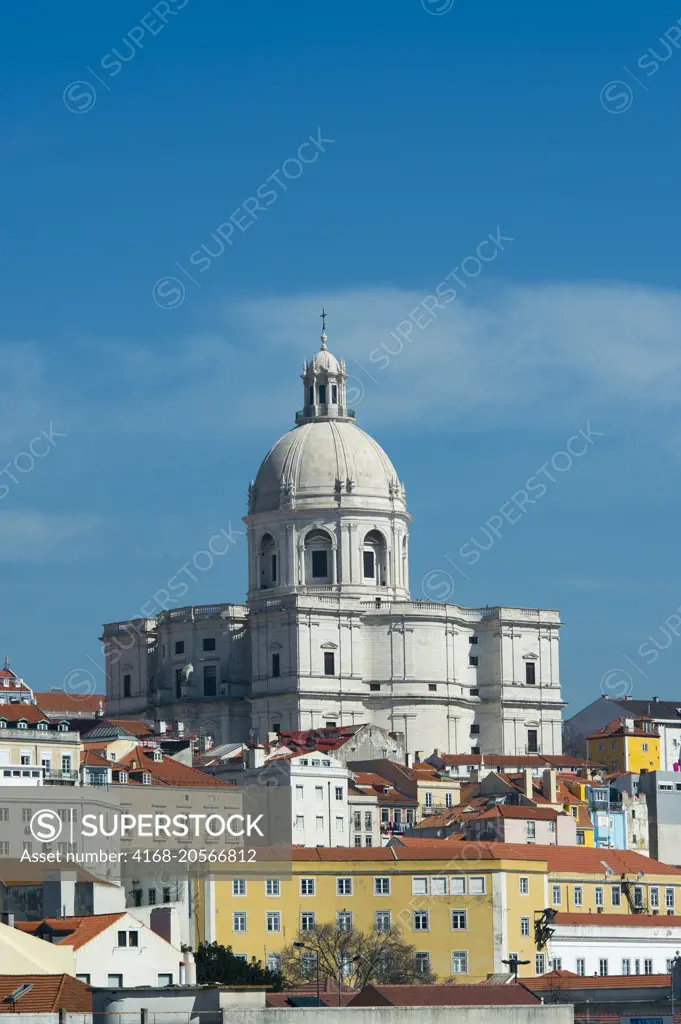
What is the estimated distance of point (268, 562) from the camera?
151 meters

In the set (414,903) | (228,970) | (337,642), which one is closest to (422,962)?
(414,903)

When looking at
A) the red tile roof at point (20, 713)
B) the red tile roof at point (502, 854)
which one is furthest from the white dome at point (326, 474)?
the red tile roof at point (502, 854)

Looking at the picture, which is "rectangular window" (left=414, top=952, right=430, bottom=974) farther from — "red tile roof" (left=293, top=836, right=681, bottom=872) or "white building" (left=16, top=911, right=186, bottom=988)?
"white building" (left=16, top=911, right=186, bottom=988)

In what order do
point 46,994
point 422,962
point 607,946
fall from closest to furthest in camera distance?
point 46,994
point 422,962
point 607,946

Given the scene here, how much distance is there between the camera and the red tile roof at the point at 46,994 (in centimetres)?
5431

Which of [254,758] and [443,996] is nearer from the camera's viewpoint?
[443,996]

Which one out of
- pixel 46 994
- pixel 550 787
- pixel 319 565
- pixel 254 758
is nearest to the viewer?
pixel 46 994

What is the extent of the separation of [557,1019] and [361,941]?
23928 millimetres

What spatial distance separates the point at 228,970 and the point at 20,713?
→ 34274mm

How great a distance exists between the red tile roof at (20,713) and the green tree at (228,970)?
1126 inches

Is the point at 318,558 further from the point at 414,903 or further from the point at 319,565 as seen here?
the point at 414,903

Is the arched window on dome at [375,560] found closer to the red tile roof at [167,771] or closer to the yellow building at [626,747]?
the yellow building at [626,747]

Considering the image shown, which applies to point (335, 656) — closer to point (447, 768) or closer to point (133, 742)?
point (447, 768)

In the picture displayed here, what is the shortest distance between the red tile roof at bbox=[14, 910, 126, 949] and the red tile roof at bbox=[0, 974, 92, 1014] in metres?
5.26
